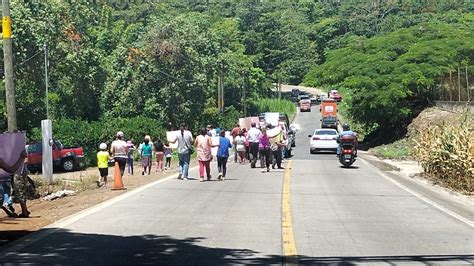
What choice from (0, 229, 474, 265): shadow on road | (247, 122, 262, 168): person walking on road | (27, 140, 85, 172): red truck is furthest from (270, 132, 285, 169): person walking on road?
(0, 229, 474, 265): shadow on road

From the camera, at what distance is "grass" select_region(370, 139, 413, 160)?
110 ft

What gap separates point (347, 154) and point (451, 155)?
6606mm

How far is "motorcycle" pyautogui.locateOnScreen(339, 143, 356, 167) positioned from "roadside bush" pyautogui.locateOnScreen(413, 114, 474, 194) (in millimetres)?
3188

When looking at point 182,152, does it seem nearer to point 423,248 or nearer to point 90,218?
point 90,218

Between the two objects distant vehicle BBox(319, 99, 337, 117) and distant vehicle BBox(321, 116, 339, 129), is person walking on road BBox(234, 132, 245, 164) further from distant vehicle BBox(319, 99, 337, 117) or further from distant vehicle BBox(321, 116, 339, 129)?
distant vehicle BBox(319, 99, 337, 117)

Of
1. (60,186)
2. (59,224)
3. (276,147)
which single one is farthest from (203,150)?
(59,224)

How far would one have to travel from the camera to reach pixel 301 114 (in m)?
82.5

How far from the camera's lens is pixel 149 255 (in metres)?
8.26

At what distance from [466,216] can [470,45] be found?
32023mm

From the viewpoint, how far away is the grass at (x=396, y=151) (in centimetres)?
3338

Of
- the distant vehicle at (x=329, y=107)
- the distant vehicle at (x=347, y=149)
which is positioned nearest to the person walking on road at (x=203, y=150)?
the distant vehicle at (x=347, y=149)

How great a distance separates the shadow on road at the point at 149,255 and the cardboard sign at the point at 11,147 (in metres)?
4.03

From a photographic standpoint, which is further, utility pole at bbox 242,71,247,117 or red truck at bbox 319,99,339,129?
utility pole at bbox 242,71,247,117

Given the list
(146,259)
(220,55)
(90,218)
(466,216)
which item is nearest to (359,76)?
(220,55)
